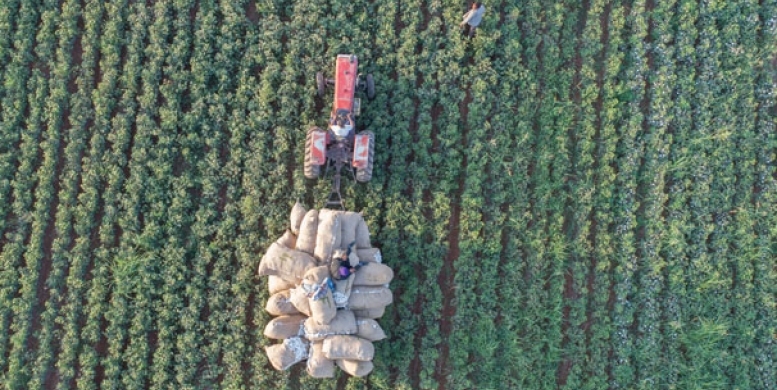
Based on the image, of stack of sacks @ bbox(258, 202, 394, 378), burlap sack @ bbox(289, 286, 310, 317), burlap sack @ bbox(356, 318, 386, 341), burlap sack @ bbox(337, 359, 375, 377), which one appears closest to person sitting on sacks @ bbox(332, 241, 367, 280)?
stack of sacks @ bbox(258, 202, 394, 378)

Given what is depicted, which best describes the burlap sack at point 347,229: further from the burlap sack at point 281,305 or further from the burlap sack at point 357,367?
the burlap sack at point 357,367

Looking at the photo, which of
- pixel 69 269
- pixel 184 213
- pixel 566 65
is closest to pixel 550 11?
pixel 566 65

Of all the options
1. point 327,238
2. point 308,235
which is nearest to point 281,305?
point 308,235

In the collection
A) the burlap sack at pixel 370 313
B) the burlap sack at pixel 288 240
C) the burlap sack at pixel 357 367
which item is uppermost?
the burlap sack at pixel 288 240

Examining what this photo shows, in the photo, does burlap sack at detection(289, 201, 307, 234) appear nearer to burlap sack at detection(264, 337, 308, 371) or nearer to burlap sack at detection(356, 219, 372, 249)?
burlap sack at detection(356, 219, 372, 249)

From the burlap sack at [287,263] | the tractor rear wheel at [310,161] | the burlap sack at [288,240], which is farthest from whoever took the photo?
the tractor rear wheel at [310,161]

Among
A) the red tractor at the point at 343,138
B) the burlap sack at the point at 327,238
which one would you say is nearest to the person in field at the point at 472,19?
the red tractor at the point at 343,138
